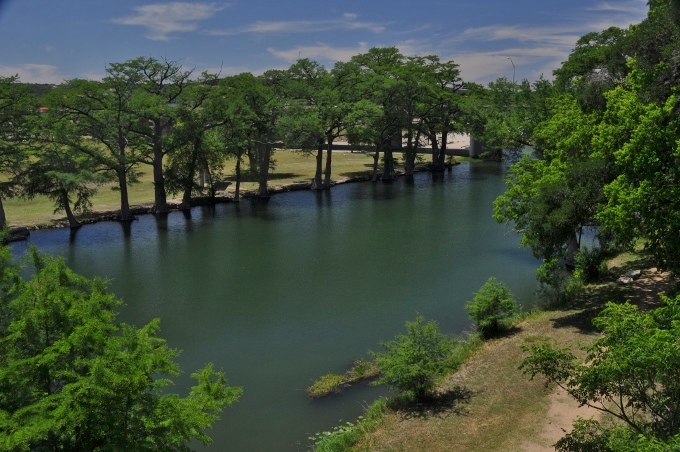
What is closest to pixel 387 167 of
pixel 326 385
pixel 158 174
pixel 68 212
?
pixel 158 174

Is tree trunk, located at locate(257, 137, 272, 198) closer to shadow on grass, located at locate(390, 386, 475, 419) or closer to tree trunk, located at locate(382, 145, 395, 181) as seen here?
tree trunk, located at locate(382, 145, 395, 181)

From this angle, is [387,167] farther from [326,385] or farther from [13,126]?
[326,385]

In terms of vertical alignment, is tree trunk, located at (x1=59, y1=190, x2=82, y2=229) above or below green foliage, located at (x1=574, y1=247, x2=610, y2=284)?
above

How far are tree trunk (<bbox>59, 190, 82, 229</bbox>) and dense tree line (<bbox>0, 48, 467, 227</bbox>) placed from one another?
81mm

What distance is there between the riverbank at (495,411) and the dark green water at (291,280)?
1822 millimetres

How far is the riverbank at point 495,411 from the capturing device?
12719 mm

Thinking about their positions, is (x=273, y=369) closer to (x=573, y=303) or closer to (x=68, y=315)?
(x=68, y=315)

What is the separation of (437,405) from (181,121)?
30248 mm

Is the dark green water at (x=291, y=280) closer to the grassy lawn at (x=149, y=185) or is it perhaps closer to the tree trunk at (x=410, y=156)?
the grassy lawn at (x=149, y=185)

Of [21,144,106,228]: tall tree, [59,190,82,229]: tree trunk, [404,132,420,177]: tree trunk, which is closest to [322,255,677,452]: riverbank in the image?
[21,144,106,228]: tall tree

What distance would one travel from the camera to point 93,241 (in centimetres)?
3312

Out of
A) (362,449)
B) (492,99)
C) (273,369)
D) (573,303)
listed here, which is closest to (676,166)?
(573,303)

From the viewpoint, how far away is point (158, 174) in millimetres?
39594

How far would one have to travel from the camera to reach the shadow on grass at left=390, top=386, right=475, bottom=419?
14.1 meters
